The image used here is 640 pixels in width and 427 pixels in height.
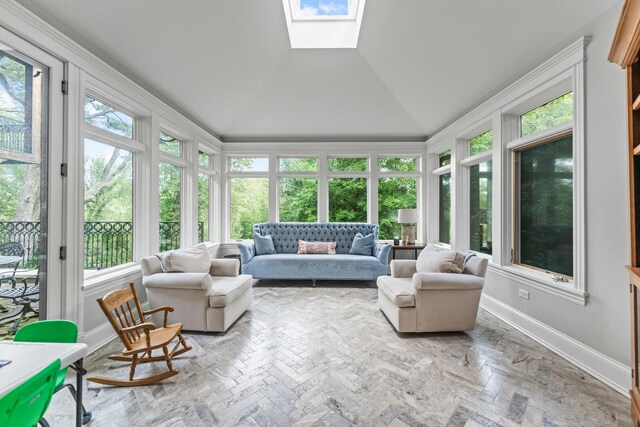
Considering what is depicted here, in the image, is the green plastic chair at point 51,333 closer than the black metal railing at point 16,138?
Yes

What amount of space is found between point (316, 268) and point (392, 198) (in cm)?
236

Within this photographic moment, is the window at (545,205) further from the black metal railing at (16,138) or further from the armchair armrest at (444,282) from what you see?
the black metal railing at (16,138)

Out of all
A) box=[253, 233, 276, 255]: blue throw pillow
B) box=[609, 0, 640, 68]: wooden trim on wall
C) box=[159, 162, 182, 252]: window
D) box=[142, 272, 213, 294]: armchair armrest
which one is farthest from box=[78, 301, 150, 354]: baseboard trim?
box=[609, 0, 640, 68]: wooden trim on wall

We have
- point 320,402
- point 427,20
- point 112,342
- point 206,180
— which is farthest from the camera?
point 206,180

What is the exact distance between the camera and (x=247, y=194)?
19.8 ft

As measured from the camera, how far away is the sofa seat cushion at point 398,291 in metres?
2.81

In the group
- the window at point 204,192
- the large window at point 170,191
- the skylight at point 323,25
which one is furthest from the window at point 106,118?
the skylight at point 323,25

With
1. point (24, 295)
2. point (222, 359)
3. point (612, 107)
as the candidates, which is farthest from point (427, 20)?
point (24, 295)

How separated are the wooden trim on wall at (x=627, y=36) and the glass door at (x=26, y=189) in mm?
3789

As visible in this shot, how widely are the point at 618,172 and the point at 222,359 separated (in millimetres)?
3475

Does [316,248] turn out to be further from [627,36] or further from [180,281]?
[627,36]

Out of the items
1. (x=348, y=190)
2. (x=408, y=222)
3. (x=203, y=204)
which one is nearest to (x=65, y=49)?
(x=203, y=204)

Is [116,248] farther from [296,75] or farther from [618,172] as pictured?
[618,172]

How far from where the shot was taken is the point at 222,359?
7.85 feet
